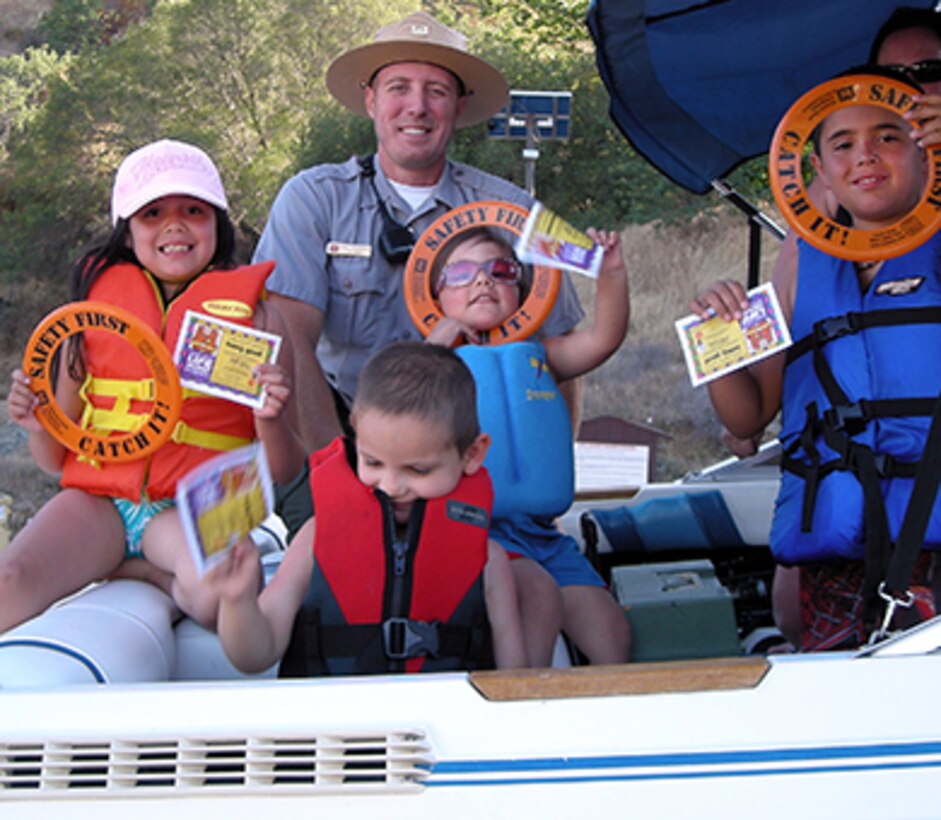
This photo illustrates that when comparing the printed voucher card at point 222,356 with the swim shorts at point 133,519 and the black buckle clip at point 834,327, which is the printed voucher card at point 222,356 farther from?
the black buckle clip at point 834,327

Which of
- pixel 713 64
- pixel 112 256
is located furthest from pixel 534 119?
pixel 112 256

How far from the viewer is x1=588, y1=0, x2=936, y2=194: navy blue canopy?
3.00 m

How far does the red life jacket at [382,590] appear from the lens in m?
2.23

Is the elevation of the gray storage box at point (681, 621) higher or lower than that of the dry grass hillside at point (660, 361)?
higher

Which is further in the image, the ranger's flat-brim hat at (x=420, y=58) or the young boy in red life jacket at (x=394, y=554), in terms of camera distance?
the ranger's flat-brim hat at (x=420, y=58)

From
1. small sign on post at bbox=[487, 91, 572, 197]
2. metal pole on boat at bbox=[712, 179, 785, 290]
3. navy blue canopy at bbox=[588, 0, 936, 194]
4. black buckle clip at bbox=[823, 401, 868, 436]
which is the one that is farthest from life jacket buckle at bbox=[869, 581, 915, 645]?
small sign on post at bbox=[487, 91, 572, 197]

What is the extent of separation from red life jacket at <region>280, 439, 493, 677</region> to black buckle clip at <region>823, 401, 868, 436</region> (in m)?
0.81

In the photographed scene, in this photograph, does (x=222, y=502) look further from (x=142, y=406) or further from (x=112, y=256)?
(x=112, y=256)

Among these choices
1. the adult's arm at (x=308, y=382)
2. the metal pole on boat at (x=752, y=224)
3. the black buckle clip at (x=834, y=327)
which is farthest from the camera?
the adult's arm at (x=308, y=382)

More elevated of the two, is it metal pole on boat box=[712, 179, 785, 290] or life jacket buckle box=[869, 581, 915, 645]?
metal pole on boat box=[712, 179, 785, 290]

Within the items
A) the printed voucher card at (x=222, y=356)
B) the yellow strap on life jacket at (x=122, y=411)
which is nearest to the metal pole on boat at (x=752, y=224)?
the printed voucher card at (x=222, y=356)

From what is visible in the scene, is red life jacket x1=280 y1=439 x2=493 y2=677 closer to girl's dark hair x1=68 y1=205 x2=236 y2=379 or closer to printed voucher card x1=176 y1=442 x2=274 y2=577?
printed voucher card x1=176 y1=442 x2=274 y2=577

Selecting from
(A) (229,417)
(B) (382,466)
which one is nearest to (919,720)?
(B) (382,466)

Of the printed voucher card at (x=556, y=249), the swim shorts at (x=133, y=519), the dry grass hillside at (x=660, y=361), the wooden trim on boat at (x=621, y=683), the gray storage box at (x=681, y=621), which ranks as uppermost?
the printed voucher card at (x=556, y=249)
